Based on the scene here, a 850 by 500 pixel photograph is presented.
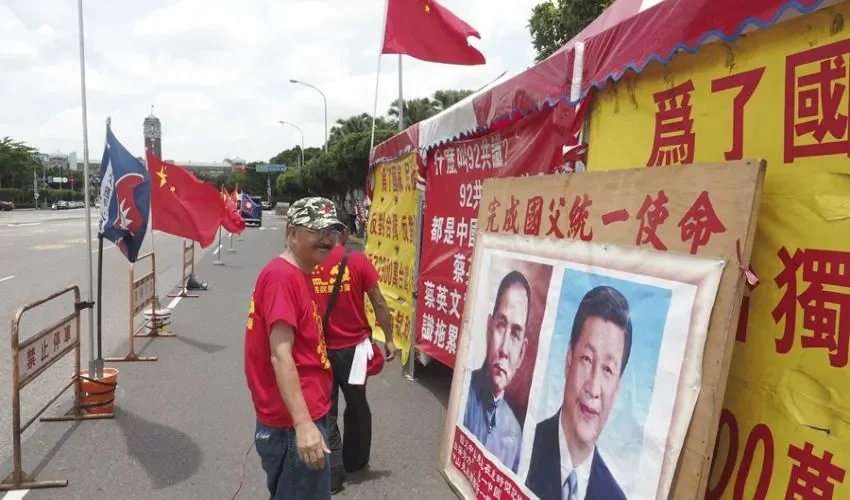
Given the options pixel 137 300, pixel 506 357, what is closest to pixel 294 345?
pixel 506 357

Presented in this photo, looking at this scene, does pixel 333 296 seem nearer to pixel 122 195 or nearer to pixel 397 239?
pixel 122 195

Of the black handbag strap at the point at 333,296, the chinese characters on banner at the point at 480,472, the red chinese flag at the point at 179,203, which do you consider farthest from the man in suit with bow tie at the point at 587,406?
the red chinese flag at the point at 179,203

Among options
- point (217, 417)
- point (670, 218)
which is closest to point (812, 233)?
point (670, 218)

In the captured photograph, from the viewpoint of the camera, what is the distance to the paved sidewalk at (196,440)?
386cm

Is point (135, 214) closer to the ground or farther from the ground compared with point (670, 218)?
closer to the ground

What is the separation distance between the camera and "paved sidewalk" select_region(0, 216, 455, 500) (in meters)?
3.86

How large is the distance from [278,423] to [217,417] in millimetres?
3037

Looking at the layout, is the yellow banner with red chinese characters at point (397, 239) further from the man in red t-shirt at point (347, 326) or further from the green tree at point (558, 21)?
the green tree at point (558, 21)

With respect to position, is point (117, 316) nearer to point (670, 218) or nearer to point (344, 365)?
point (344, 365)

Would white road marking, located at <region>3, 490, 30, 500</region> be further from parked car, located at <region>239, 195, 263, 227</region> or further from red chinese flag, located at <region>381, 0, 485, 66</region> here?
parked car, located at <region>239, 195, 263, 227</region>

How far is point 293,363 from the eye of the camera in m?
2.25

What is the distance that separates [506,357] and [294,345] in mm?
928

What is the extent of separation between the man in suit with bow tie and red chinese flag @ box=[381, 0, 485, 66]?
16.0 feet

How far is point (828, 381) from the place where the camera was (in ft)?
6.03
